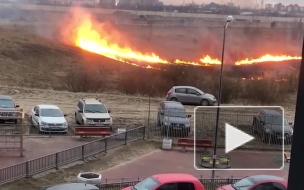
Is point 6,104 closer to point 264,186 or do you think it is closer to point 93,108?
point 93,108

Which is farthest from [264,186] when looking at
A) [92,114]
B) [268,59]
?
[268,59]

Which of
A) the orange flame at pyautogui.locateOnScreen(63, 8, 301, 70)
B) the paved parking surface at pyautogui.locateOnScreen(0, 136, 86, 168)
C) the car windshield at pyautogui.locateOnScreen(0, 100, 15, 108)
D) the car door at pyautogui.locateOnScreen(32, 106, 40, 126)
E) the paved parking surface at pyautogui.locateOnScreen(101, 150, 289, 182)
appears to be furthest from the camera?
the orange flame at pyautogui.locateOnScreen(63, 8, 301, 70)

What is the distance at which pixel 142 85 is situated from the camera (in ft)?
98.9

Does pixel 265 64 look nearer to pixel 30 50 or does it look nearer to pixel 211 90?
pixel 211 90

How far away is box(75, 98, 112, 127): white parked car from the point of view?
18.0 meters

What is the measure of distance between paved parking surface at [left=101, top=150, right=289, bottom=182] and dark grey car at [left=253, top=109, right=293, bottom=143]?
198cm

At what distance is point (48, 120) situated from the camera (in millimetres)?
17094

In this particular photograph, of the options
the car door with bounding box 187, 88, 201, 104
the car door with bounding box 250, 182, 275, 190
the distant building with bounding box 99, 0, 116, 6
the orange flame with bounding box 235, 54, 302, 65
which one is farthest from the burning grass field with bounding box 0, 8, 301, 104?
the car door with bounding box 250, 182, 275, 190

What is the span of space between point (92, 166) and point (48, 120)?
4.74 meters

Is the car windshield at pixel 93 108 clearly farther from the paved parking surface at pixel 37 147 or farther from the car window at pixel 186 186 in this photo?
the car window at pixel 186 186

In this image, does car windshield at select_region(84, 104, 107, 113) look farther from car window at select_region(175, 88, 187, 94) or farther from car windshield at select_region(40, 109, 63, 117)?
car window at select_region(175, 88, 187, 94)

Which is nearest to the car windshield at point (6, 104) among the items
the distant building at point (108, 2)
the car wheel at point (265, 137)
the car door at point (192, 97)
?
the car door at point (192, 97)

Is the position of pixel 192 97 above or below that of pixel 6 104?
below

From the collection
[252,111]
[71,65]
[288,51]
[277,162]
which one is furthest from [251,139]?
[288,51]
